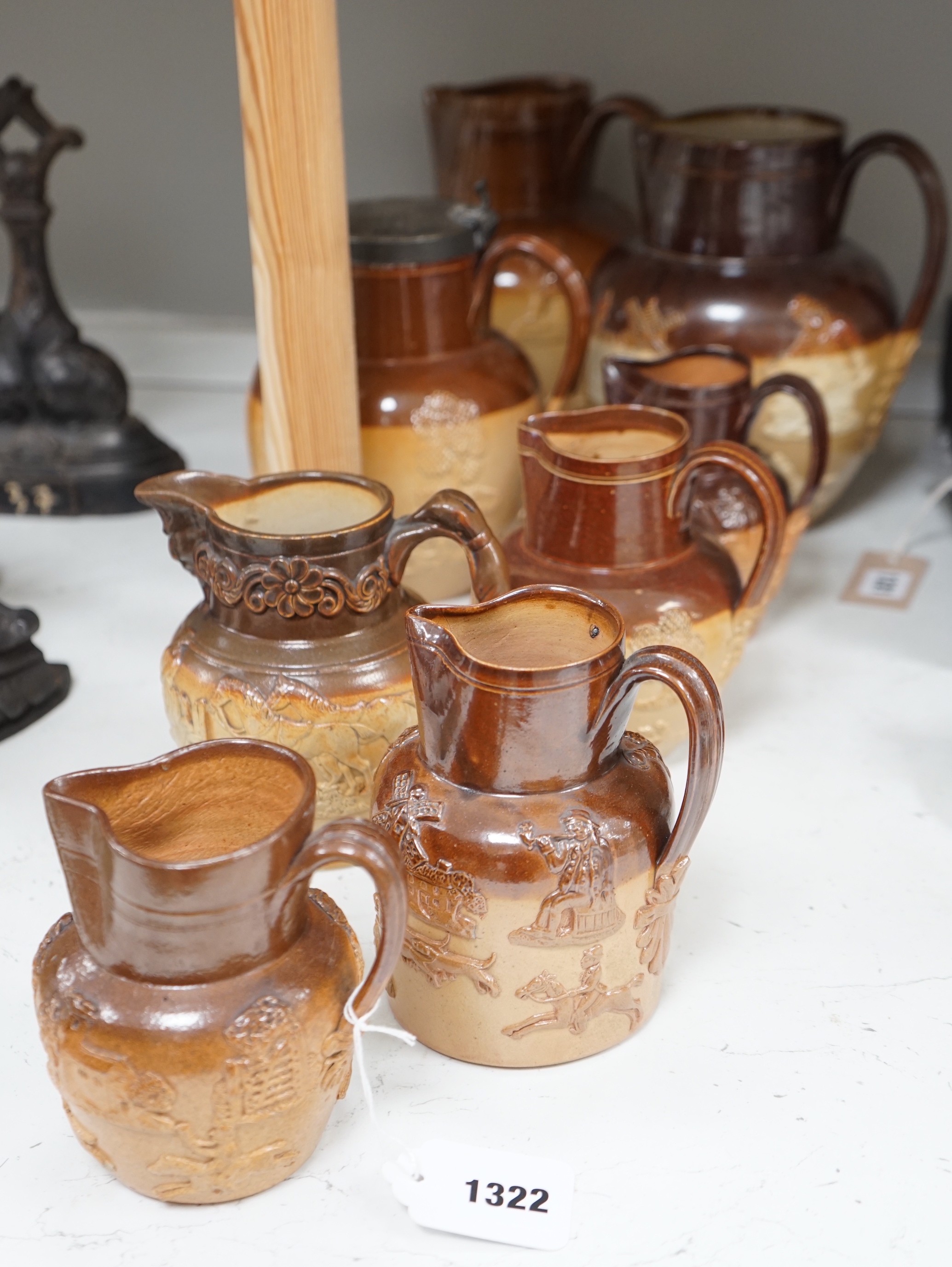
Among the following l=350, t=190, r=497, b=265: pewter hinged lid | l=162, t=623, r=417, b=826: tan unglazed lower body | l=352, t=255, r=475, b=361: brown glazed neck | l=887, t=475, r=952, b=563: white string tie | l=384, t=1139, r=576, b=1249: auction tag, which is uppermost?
l=350, t=190, r=497, b=265: pewter hinged lid

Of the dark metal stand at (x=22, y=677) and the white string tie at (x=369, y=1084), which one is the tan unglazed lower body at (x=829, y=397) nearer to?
the dark metal stand at (x=22, y=677)

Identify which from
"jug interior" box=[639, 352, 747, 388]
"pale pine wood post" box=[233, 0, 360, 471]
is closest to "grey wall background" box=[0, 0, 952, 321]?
"jug interior" box=[639, 352, 747, 388]

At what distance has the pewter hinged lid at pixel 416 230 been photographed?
146 cm

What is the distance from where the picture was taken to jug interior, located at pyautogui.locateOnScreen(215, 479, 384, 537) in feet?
3.95

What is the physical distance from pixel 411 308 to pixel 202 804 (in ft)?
2.38

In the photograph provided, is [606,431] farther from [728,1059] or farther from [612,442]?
[728,1059]

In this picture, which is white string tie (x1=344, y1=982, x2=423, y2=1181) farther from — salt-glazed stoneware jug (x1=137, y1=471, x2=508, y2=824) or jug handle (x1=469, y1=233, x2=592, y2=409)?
jug handle (x1=469, y1=233, x2=592, y2=409)

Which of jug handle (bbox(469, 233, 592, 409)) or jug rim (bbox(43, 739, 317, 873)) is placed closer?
jug rim (bbox(43, 739, 317, 873))

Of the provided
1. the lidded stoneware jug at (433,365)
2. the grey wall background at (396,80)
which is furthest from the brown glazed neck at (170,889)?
the grey wall background at (396,80)

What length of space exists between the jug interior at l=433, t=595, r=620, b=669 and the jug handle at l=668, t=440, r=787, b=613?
291 millimetres

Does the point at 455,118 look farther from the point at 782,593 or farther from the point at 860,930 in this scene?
the point at 860,930

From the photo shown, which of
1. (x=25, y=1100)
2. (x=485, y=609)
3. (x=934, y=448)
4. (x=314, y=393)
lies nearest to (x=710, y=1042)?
(x=485, y=609)

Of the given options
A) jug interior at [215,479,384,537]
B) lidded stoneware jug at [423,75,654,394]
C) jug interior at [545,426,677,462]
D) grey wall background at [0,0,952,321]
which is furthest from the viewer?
grey wall background at [0,0,952,321]

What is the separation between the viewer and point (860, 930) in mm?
1140
